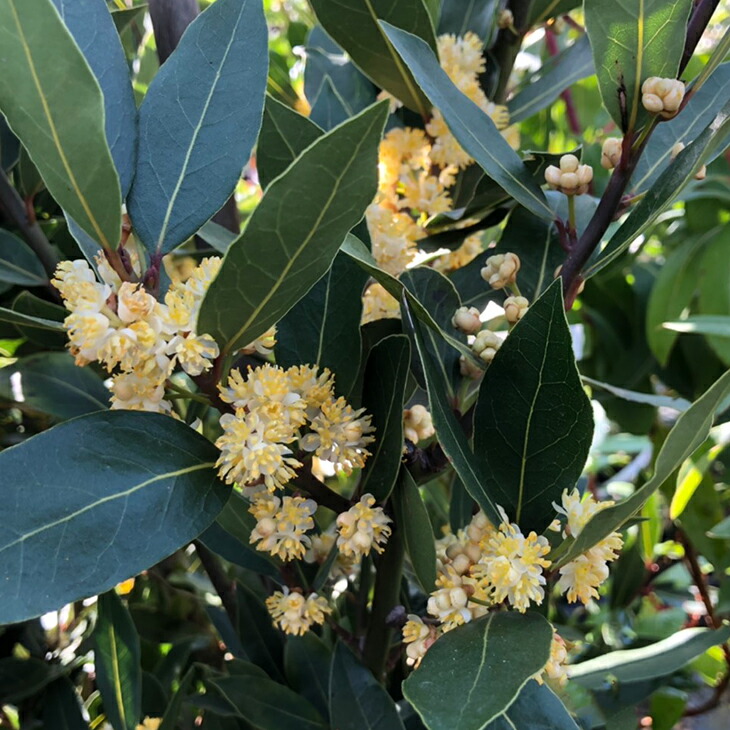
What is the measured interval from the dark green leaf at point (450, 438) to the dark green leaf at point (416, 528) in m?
0.03

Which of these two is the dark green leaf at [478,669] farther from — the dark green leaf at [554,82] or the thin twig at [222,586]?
the dark green leaf at [554,82]

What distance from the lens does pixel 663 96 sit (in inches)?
18.3

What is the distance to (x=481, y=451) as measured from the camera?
0.51 m

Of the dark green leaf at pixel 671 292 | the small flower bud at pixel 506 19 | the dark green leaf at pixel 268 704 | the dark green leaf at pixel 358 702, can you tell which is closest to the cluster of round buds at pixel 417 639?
the dark green leaf at pixel 358 702

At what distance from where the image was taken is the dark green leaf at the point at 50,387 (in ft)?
2.35

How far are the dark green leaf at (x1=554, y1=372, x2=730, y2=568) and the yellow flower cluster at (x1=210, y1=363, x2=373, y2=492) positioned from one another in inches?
6.3

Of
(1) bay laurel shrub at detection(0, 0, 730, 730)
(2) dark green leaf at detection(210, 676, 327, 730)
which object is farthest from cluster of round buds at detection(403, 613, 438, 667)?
(2) dark green leaf at detection(210, 676, 327, 730)

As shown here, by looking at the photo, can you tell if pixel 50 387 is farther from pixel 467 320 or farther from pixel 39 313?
pixel 467 320

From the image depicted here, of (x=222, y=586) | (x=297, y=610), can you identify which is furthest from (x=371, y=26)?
(x=222, y=586)

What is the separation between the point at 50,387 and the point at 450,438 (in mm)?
446

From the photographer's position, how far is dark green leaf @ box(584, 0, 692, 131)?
0.47 m

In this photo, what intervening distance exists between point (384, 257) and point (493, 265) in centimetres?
9

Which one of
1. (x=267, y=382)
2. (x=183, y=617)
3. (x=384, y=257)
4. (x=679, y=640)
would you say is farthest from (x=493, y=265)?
(x=183, y=617)

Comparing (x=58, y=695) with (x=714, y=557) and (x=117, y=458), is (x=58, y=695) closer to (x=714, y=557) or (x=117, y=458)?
(x=117, y=458)
